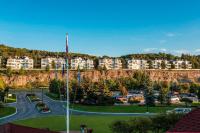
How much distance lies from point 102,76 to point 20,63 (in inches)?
1812

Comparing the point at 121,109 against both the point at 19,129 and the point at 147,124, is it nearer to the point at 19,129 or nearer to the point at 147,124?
the point at 147,124

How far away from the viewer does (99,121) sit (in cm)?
5278

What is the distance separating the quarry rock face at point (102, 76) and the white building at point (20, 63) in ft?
81.9

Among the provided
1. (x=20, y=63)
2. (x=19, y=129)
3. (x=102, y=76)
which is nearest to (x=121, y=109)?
(x=19, y=129)

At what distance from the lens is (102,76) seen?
169 metres

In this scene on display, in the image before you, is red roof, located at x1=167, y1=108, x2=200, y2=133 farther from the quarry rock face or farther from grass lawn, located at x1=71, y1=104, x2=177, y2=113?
the quarry rock face

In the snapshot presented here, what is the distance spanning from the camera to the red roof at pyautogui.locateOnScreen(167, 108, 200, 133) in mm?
15754

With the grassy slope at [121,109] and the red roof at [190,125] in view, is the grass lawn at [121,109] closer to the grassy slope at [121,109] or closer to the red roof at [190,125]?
the grassy slope at [121,109]

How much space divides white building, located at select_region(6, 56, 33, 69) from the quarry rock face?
25.0 m

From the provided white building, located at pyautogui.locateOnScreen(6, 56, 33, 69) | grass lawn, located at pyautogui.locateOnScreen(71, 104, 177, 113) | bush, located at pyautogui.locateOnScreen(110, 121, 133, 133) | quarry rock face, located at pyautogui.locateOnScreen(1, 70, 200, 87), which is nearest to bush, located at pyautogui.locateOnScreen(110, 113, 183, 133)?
bush, located at pyautogui.locateOnScreen(110, 121, 133, 133)

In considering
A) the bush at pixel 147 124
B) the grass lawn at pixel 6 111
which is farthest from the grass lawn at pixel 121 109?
the bush at pixel 147 124

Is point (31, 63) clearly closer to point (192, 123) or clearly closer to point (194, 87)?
point (194, 87)

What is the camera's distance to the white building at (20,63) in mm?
177850

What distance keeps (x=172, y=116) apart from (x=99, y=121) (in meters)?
→ 19.6
